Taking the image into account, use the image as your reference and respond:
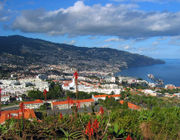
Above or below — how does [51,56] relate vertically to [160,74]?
above

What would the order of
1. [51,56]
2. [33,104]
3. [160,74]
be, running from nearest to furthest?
[33,104], [160,74], [51,56]

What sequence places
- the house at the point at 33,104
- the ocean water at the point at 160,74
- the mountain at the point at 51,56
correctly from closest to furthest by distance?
1. the house at the point at 33,104
2. the ocean water at the point at 160,74
3. the mountain at the point at 51,56

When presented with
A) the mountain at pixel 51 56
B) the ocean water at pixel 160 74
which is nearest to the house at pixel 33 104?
the ocean water at pixel 160 74

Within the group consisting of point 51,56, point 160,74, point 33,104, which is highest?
point 51,56

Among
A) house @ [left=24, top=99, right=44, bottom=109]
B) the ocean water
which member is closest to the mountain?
the ocean water

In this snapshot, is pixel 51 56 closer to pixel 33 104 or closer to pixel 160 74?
pixel 160 74

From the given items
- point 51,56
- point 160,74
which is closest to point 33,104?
point 160,74

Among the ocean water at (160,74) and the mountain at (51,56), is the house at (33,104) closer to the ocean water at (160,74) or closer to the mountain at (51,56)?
the ocean water at (160,74)

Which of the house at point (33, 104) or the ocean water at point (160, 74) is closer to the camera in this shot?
the house at point (33, 104)

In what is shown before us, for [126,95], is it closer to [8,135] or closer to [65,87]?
[65,87]

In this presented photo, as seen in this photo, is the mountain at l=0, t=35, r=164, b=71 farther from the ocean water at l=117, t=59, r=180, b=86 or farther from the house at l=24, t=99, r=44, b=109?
the house at l=24, t=99, r=44, b=109

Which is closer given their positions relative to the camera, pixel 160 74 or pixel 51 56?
pixel 160 74
